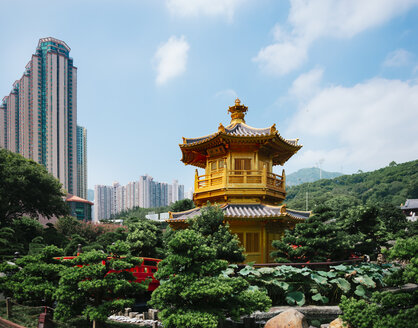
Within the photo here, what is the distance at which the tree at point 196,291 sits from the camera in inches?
269

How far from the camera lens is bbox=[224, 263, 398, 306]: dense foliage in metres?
10.1

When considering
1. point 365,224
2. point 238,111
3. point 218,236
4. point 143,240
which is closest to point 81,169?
point 143,240

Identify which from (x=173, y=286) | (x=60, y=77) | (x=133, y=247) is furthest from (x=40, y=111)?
(x=173, y=286)

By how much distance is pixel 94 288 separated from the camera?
8.07 metres

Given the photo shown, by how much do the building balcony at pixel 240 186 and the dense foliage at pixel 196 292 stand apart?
19.1 feet

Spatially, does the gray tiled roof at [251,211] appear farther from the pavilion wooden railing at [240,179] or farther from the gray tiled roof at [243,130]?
the gray tiled roof at [243,130]

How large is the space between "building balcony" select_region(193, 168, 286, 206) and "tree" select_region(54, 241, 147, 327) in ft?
19.1

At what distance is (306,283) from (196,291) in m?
5.16

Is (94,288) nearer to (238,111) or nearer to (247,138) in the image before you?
(247,138)

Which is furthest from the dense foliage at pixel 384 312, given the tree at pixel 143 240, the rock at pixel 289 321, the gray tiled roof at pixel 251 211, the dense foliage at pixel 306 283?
the tree at pixel 143 240

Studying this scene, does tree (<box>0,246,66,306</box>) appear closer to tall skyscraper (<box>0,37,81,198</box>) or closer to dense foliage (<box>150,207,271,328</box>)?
dense foliage (<box>150,207,271,328</box>)

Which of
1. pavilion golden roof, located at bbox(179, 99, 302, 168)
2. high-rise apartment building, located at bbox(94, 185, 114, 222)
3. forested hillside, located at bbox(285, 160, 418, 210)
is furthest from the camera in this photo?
high-rise apartment building, located at bbox(94, 185, 114, 222)

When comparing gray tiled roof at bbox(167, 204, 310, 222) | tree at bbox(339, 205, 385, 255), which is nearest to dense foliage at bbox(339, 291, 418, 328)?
gray tiled roof at bbox(167, 204, 310, 222)

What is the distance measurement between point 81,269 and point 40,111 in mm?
62167
